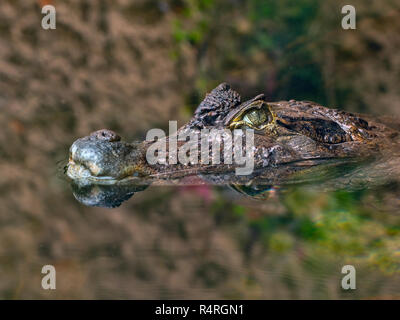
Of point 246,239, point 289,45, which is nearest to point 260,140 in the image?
point 246,239

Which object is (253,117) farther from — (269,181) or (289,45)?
(289,45)

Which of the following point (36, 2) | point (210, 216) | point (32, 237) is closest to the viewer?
point (32, 237)

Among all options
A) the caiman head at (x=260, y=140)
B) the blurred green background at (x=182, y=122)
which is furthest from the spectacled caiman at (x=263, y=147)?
the blurred green background at (x=182, y=122)

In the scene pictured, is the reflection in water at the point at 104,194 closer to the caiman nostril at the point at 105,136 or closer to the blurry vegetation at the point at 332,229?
the caiman nostril at the point at 105,136

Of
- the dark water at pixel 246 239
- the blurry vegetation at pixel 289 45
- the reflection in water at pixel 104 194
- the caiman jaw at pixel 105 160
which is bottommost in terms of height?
the dark water at pixel 246 239

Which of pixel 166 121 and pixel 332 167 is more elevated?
pixel 166 121

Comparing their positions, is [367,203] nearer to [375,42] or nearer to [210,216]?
[210,216]

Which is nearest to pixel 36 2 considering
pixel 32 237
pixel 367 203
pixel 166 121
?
pixel 166 121
